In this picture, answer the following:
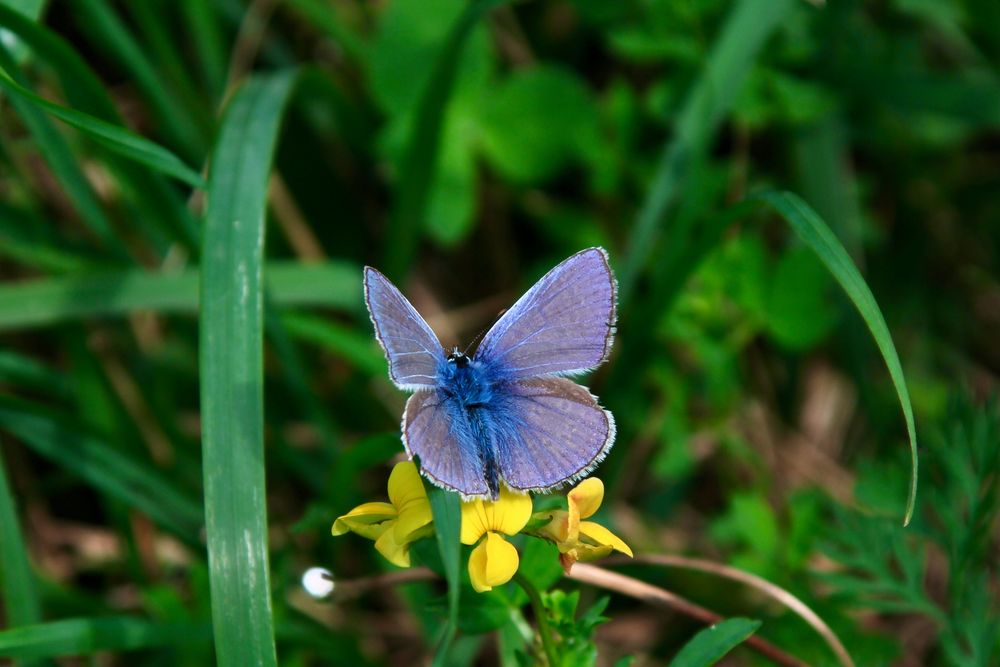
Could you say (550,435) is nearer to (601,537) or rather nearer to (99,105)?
(601,537)

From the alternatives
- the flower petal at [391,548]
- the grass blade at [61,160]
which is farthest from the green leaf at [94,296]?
the flower petal at [391,548]

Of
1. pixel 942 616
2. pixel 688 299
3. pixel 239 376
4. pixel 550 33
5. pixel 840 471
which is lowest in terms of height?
pixel 942 616

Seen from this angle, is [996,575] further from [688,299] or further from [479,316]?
[479,316]

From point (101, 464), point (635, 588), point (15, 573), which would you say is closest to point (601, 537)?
point (635, 588)

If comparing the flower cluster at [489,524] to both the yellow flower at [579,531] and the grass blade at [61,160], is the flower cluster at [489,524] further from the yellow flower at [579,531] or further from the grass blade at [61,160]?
the grass blade at [61,160]

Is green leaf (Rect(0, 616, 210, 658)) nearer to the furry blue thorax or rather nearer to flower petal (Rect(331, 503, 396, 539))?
flower petal (Rect(331, 503, 396, 539))

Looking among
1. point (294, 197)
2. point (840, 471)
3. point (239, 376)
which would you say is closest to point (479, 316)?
point (294, 197)

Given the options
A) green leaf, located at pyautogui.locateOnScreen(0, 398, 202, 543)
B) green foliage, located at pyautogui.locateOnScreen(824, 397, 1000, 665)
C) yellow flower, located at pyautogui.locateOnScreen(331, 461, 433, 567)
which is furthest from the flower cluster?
green leaf, located at pyautogui.locateOnScreen(0, 398, 202, 543)

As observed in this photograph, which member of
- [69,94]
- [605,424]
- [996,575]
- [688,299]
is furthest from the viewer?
[996,575]
